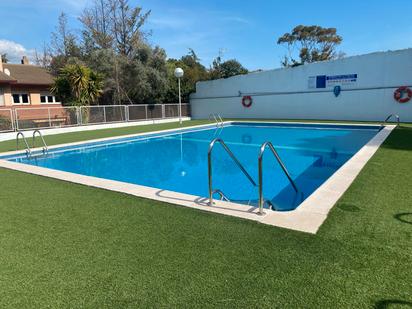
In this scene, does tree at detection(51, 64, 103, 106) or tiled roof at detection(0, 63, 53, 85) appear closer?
tree at detection(51, 64, 103, 106)

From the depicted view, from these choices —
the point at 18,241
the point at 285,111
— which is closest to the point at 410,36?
the point at 285,111

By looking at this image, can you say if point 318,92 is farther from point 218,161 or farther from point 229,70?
point 229,70

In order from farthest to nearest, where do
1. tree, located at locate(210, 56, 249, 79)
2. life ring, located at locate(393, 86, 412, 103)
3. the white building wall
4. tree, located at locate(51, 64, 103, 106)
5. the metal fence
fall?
tree, located at locate(210, 56, 249, 79) < tree, located at locate(51, 64, 103, 106) < the white building wall < life ring, located at locate(393, 86, 412, 103) < the metal fence

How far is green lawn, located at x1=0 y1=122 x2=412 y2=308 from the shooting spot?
2193mm

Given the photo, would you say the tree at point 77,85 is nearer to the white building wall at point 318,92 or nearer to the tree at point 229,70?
the white building wall at point 318,92

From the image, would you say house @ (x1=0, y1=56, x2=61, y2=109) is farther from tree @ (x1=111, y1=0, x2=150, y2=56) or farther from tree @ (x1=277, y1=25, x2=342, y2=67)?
tree @ (x1=277, y1=25, x2=342, y2=67)

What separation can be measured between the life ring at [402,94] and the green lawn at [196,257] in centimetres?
1534

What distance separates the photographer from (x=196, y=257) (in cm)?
276

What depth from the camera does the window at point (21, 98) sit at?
870 inches

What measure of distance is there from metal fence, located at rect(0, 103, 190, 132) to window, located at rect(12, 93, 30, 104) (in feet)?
28.4

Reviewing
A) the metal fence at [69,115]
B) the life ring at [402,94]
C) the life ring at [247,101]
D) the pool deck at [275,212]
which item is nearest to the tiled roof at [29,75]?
the metal fence at [69,115]

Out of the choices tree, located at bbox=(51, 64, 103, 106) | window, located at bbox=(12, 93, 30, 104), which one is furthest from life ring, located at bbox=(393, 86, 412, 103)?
window, located at bbox=(12, 93, 30, 104)

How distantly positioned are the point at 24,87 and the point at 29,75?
7.02 ft

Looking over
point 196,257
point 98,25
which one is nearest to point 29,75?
point 98,25
